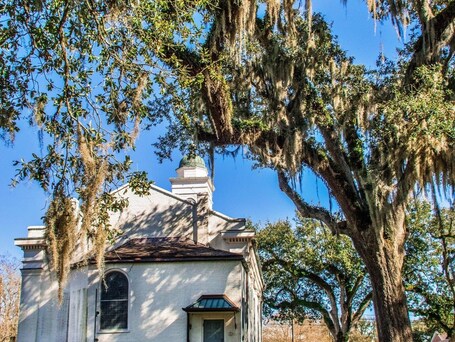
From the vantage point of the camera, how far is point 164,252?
1628 cm

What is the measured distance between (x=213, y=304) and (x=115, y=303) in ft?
9.88

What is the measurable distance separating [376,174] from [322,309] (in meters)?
15.7

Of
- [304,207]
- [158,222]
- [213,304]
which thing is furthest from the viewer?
[158,222]

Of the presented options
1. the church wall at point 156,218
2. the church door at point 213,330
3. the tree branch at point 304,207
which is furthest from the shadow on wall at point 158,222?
the tree branch at point 304,207

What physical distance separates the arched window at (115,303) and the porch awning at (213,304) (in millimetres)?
1954

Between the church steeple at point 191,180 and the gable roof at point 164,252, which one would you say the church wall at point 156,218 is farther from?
the church steeple at point 191,180

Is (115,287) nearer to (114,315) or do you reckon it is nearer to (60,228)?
(114,315)

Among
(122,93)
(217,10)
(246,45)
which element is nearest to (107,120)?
(122,93)

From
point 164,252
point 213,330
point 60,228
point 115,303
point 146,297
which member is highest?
point 164,252

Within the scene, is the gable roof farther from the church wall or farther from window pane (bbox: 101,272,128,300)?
window pane (bbox: 101,272,128,300)

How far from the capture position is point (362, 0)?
11766 millimetres

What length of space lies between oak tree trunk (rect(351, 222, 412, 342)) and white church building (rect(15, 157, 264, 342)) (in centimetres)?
425

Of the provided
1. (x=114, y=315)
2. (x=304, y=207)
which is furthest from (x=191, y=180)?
(x=304, y=207)

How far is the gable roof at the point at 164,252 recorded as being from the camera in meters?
15.7
